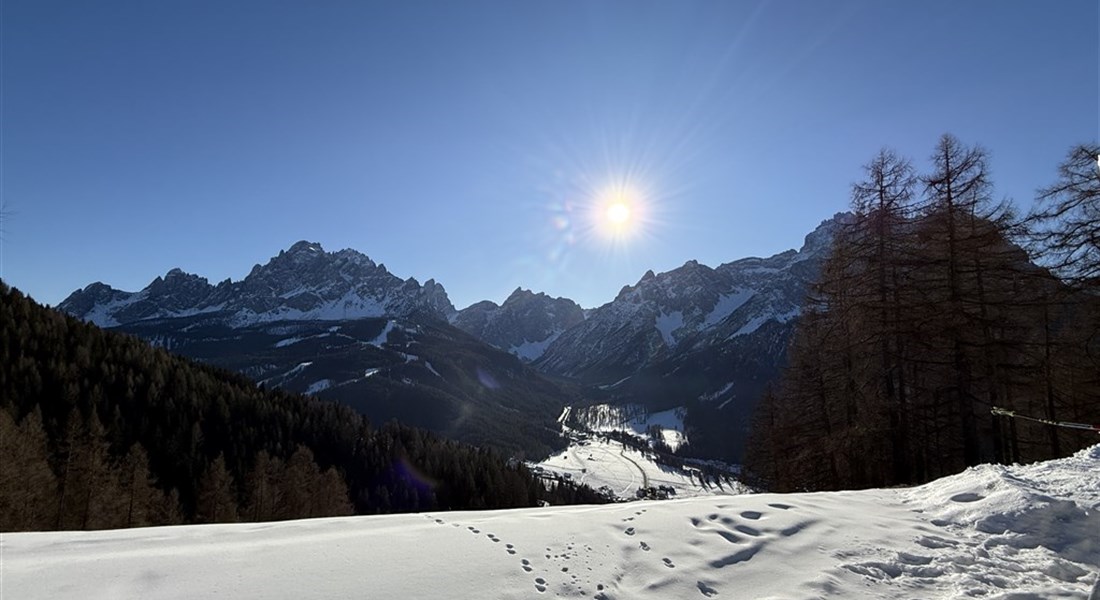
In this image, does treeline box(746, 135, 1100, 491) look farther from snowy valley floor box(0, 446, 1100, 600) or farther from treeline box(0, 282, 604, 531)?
treeline box(0, 282, 604, 531)

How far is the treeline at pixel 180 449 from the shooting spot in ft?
150

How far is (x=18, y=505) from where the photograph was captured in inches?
1421

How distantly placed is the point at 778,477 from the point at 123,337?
120 m

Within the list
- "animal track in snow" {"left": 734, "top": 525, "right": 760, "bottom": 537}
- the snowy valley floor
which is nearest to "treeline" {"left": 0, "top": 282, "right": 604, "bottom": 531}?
the snowy valley floor

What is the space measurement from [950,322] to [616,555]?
54.7 feet

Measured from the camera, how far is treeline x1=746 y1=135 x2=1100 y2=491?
17.4 meters

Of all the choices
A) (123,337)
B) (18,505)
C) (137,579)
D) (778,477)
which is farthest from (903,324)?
(123,337)

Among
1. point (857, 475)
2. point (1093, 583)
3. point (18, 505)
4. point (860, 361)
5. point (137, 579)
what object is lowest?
point (18, 505)

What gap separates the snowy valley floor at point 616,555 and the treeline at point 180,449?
46455 mm

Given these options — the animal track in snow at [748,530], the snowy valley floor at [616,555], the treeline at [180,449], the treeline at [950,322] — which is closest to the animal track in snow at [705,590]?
the snowy valley floor at [616,555]

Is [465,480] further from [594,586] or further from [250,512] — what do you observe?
[594,586]

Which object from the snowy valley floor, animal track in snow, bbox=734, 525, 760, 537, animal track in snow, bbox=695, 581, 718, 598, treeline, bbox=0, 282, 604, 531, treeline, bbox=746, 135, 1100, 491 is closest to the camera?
the snowy valley floor

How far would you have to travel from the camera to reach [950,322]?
17.3m

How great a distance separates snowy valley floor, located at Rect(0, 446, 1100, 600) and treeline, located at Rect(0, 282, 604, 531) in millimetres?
46455
